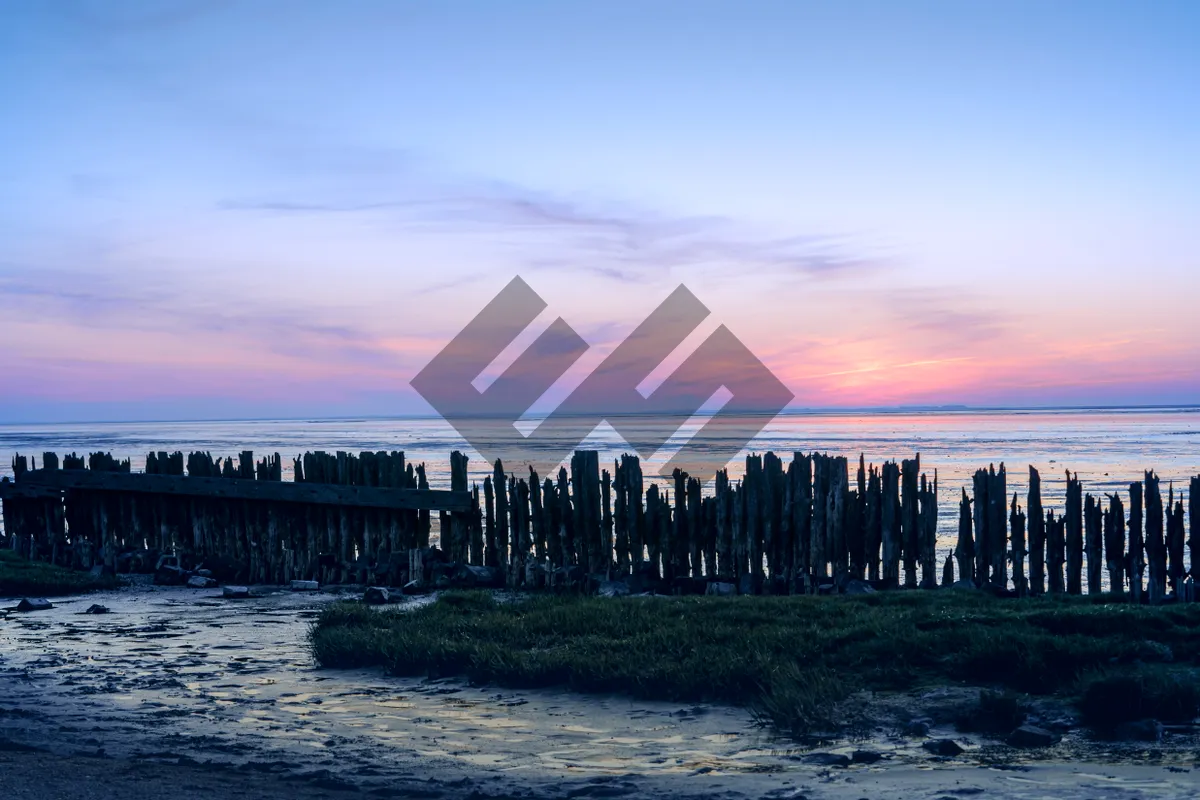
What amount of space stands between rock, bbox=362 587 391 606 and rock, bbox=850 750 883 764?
6651 mm

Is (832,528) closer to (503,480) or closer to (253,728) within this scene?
(503,480)

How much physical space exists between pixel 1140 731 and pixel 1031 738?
618mm

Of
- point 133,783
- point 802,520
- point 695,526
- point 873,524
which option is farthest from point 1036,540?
point 133,783

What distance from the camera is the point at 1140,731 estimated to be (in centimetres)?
555

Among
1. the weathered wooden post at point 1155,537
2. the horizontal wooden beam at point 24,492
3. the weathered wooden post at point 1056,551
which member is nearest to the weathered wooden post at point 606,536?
the weathered wooden post at point 1056,551

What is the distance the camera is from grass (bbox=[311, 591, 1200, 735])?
21.6ft

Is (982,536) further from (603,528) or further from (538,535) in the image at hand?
(538,535)

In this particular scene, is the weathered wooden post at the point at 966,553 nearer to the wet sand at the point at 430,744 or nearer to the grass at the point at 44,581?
the wet sand at the point at 430,744

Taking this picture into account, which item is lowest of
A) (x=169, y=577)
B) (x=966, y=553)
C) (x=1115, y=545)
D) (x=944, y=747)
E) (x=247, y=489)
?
(x=169, y=577)

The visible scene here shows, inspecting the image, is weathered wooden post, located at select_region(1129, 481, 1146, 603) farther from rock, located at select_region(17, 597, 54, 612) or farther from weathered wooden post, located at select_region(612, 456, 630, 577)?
rock, located at select_region(17, 597, 54, 612)

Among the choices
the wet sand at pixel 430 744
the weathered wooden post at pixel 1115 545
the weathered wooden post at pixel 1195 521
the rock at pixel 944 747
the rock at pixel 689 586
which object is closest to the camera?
the wet sand at pixel 430 744

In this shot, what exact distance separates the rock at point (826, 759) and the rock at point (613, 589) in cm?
524

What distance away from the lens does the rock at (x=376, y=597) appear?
10.9 m

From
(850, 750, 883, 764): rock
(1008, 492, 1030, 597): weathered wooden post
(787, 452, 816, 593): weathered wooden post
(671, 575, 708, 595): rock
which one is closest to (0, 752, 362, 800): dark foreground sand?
(850, 750, 883, 764): rock
